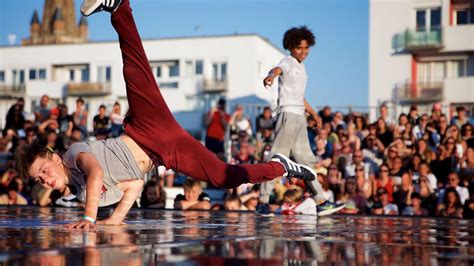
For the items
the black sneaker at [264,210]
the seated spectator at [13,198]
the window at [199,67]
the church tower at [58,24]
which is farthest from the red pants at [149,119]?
the church tower at [58,24]

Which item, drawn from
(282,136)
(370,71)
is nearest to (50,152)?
(282,136)

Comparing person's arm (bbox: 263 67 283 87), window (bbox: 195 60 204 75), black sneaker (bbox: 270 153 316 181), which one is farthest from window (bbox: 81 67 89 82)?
black sneaker (bbox: 270 153 316 181)

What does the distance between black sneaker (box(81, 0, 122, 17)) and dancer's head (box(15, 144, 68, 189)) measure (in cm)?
101

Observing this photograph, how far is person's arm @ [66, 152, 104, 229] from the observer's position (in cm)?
507

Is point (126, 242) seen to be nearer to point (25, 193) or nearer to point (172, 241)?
point (172, 241)

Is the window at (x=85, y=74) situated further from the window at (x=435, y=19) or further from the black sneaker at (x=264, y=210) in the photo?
the black sneaker at (x=264, y=210)

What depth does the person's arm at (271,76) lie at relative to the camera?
271 inches

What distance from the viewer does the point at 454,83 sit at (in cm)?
3206

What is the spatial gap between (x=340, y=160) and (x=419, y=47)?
20.5 meters

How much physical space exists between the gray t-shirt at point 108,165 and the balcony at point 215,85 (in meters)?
46.0

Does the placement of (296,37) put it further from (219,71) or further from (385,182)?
(219,71)

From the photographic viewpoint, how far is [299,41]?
7645 mm

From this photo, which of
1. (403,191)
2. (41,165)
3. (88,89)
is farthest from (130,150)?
(88,89)

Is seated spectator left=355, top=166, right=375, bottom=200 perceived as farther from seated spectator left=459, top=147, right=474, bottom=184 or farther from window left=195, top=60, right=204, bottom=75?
window left=195, top=60, right=204, bottom=75
